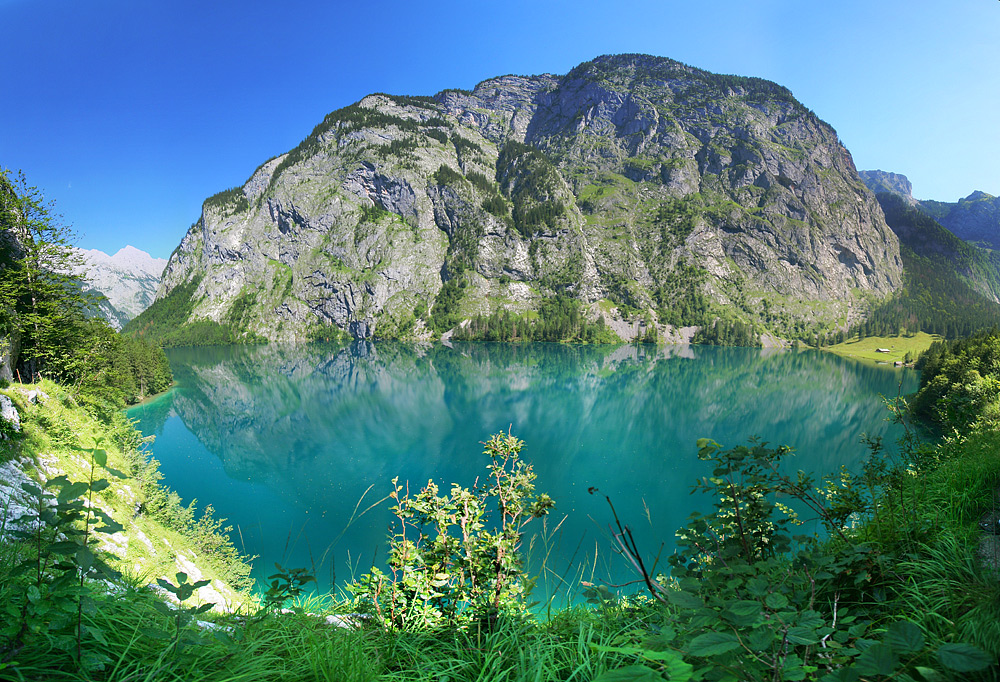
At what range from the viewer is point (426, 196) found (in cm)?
14250

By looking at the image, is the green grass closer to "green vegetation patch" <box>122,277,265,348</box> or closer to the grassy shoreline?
the grassy shoreline

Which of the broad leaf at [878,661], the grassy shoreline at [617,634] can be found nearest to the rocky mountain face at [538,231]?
the grassy shoreline at [617,634]

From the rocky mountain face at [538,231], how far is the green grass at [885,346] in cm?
1420

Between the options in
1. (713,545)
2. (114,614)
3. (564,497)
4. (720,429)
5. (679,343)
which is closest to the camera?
(114,614)

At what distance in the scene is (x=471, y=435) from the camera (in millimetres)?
32344

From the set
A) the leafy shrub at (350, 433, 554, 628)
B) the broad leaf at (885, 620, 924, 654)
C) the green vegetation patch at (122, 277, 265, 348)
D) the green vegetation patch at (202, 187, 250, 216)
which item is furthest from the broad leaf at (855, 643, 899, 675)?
the green vegetation patch at (202, 187, 250, 216)

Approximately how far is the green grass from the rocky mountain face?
1420cm

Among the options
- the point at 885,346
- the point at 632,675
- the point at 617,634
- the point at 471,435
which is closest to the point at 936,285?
the point at 885,346

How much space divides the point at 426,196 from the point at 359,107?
7718 centimetres

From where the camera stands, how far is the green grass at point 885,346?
97.4 m

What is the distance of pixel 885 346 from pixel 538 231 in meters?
106

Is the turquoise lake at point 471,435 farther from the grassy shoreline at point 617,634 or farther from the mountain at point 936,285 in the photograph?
the mountain at point 936,285

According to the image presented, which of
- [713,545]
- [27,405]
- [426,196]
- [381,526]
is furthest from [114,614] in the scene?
[426,196]

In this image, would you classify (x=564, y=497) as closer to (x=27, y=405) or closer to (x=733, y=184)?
(x=27, y=405)
